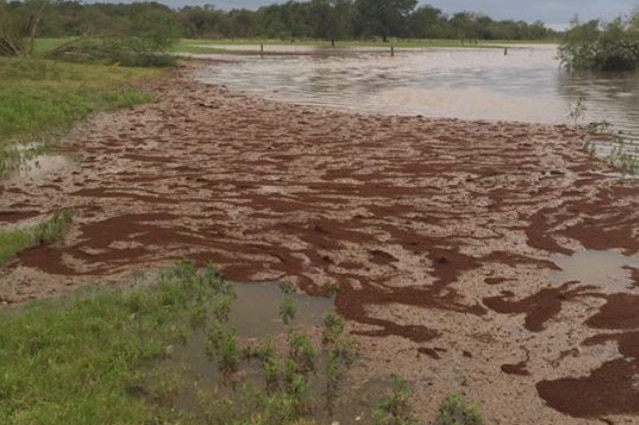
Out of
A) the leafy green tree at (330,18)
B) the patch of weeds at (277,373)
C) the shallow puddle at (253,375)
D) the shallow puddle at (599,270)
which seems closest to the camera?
the patch of weeds at (277,373)

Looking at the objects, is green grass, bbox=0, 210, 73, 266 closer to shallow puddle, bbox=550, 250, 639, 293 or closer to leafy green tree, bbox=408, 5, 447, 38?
shallow puddle, bbox=550, 250, 639, 293

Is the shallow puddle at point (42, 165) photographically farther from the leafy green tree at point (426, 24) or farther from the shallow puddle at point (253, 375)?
the leafy green tree at point (426, 24)

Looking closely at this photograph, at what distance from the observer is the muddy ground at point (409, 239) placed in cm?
602

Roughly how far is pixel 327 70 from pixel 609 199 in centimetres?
4241

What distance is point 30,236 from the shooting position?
29.4 feet

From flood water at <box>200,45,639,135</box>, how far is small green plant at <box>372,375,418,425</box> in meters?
17.3

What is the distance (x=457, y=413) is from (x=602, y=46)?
56288 mm

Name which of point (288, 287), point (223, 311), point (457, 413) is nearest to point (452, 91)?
point (288, 287)

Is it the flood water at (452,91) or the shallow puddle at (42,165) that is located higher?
the flood water at (452,91)

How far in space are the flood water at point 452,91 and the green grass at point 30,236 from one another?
55.3 feet

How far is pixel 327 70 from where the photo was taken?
52.6 metres

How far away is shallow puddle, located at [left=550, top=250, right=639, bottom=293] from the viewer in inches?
316

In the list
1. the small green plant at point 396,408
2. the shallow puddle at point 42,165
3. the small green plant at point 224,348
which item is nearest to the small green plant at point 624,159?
the small green plant at point 396,408

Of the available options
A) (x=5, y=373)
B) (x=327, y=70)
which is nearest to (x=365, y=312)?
(x=5, y=373)
